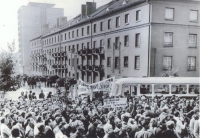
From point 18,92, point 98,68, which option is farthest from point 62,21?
point 18,92

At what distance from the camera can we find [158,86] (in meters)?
4.48

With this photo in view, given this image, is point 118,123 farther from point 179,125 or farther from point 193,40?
point 193,40

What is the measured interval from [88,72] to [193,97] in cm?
235

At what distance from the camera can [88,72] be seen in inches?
177

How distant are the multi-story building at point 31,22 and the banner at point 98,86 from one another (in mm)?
1541

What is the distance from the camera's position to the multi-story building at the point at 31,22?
14.1ft

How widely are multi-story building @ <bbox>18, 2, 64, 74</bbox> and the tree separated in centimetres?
24

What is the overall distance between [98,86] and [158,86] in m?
1.34

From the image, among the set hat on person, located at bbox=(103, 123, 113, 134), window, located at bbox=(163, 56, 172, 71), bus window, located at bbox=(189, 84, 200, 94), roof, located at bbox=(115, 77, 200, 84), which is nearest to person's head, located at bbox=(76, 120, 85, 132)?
hat on person, located at bbox=(103, 123, 113, 134)

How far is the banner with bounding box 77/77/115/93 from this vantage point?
434cm

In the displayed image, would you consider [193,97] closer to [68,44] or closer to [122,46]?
[122,46]

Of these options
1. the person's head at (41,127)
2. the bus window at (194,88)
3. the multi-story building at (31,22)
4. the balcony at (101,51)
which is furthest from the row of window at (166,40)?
the person's head at (41,127)

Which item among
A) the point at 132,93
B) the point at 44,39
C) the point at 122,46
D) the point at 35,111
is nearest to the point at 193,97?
the point at 132,93

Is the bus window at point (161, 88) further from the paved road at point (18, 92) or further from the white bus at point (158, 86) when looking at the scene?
the paved road at point (18, 92)
